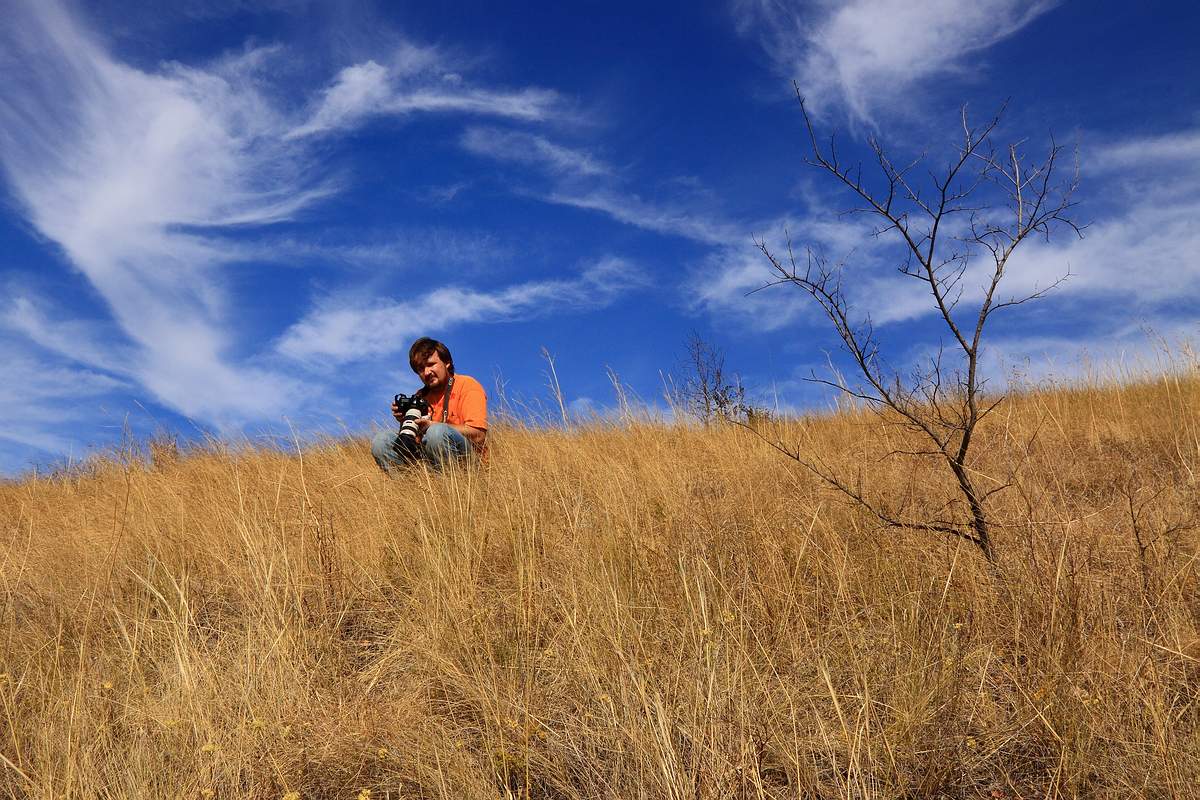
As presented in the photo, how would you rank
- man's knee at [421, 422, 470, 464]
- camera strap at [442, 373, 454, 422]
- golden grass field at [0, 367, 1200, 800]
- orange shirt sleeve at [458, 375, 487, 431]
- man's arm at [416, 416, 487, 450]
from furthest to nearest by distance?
camera strap at [442, 373, 454, 422]
orange shirt sleeve at [458, 375, 487, 431]
man's arm at [416, 416, 487, 450]
man's knee at [421, 422, 470, 464]
golden grass field at [0, 367, 1200, 800]

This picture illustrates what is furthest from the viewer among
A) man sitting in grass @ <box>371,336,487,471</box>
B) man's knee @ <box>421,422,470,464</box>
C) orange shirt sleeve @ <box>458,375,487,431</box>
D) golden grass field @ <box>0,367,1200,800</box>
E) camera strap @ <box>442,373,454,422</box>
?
camera strap @ <box>442,373,454,422</box>

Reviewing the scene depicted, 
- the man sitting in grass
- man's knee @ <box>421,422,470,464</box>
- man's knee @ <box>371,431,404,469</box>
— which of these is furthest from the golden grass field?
man's knee @ <box>371,431,404,469</box>

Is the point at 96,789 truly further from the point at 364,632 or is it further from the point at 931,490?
the point at 931,490

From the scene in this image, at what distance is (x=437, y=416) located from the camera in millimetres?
5902

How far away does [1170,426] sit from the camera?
620cm

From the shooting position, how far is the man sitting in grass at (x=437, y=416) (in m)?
5.39

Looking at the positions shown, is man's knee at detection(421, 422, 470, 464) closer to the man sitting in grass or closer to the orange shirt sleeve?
the man sitting in grass

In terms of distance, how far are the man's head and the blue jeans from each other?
18.7 inches

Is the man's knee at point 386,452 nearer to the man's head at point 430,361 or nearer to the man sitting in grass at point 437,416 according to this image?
the man sitting in grass at point 437,416

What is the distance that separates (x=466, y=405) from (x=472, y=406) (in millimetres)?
49

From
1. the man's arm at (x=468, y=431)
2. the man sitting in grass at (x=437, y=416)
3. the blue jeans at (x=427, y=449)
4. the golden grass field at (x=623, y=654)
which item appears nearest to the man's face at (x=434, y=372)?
the man sitting in grass at (x=437, y=416)

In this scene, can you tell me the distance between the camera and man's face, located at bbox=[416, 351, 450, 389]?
5785mm

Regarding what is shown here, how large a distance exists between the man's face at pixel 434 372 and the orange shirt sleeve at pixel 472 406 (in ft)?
0.60

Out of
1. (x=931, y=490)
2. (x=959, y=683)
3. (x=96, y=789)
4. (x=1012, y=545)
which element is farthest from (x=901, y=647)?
(x=96, y=789)
